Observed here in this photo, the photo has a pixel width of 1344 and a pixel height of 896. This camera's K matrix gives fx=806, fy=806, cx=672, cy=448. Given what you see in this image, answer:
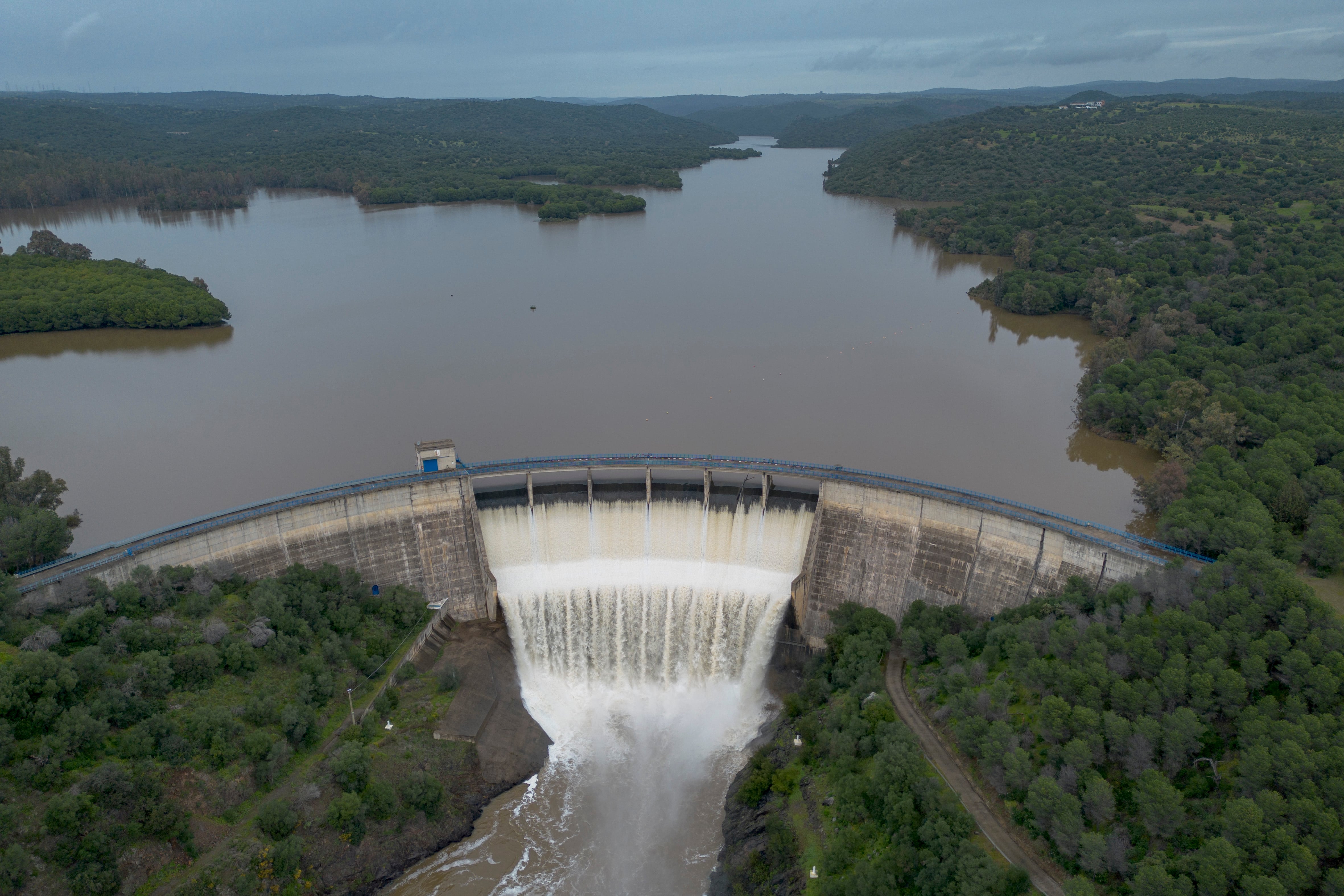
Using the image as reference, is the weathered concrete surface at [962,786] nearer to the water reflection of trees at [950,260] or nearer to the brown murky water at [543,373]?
the brown murky water at [543,373]

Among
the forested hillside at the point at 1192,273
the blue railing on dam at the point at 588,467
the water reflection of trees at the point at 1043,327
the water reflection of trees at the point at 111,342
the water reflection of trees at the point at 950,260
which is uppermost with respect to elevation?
the forested hillside at the point at 1192,273

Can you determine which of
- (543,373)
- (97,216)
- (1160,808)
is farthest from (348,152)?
(1160,808)

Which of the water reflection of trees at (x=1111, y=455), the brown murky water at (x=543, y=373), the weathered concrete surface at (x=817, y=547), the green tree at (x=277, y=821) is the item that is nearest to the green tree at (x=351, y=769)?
the green tree at (x=277, y=821)

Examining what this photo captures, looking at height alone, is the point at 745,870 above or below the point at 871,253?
below

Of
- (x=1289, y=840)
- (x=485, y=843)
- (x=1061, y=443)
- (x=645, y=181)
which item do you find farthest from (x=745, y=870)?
(x=645, y=181)

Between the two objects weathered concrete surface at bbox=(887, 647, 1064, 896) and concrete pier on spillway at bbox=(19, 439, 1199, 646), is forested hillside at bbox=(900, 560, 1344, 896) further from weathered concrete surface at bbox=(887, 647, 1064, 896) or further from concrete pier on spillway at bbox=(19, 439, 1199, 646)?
concrete pier on spillway at bbox=(19, 439, 1199, 646)

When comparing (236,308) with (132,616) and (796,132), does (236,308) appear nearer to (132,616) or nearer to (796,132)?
(132,616)
